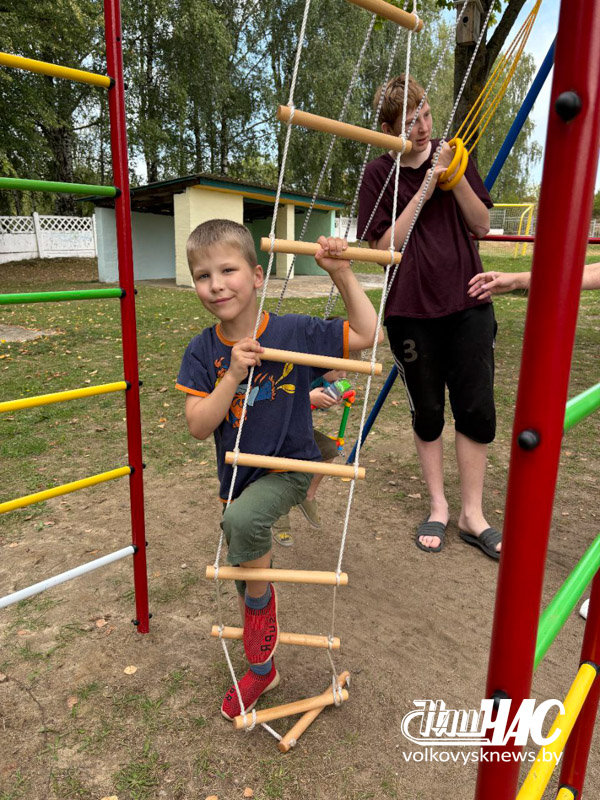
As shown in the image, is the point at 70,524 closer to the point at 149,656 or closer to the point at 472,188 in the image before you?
the point at 149,656

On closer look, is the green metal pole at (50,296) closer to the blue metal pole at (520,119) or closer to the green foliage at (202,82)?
the blue metal pole at (520,119)

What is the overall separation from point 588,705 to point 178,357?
573cm

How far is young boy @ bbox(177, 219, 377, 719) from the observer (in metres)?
1.68

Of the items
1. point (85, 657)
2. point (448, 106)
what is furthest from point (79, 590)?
point (448, 106)

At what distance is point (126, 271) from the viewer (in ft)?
6.42

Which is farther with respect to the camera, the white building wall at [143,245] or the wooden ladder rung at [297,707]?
the white building wall at [143,245]

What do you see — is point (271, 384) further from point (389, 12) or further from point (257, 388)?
point (389, 12)

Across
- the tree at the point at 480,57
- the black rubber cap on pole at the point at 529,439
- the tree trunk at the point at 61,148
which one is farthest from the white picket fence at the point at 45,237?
the black rubber cap on pole at the point at 529,439

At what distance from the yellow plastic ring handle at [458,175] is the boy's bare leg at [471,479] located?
109 cm

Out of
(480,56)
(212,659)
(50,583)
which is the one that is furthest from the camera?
(480,56)

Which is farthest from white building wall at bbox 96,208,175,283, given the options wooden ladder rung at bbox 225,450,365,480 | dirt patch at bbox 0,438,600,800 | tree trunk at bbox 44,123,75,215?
wooden ladder rung at bbox 225,450,365,480

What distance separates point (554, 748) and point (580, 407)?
25.3 inches

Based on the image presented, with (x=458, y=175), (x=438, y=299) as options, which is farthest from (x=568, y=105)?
(x=438, y=299)

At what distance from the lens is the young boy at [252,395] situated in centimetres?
168
